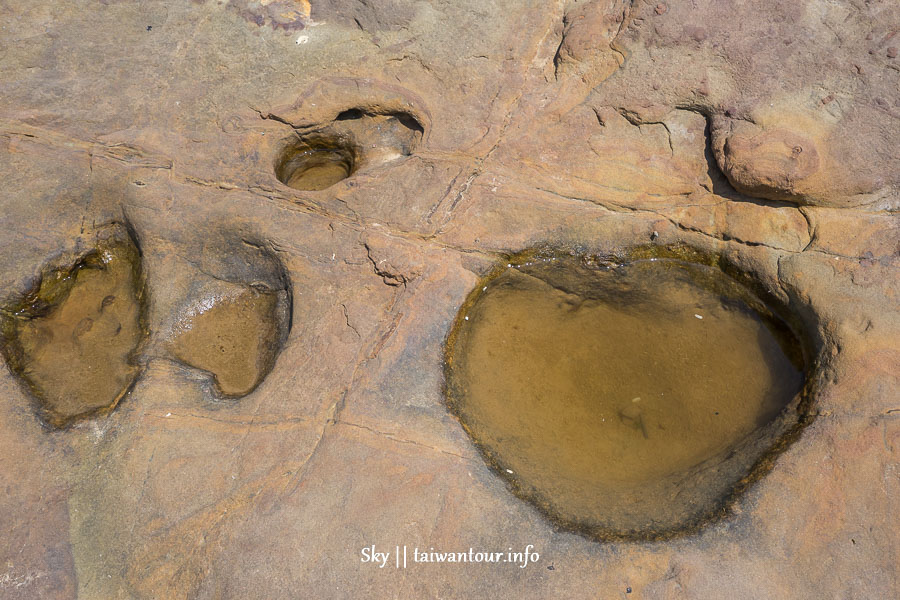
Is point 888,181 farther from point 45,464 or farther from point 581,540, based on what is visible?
point 45,464

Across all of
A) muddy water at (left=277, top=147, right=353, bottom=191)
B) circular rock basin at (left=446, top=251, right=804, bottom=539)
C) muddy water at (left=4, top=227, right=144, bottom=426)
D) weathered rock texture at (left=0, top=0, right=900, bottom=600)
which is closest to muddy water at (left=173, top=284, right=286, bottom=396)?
weathered rock texture at (left=0, top=0, right=900, bottom=600)

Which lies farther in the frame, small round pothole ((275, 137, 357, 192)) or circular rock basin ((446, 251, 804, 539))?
small round pothole ((275, 137, 357, 192))

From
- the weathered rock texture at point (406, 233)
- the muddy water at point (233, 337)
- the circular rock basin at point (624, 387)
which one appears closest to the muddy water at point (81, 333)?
the weathered rock texture at point (406, 233)

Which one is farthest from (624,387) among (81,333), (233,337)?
(81,333)

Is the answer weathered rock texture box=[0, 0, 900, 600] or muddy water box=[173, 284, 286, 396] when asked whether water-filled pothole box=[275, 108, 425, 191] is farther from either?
muddy water box=[173, 284, 286, 396]

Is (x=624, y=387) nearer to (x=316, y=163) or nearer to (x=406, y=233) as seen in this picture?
(x=406, y=233)

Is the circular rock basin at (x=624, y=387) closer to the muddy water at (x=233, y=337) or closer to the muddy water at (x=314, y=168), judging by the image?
the muddy water at (x=233, y=337)
